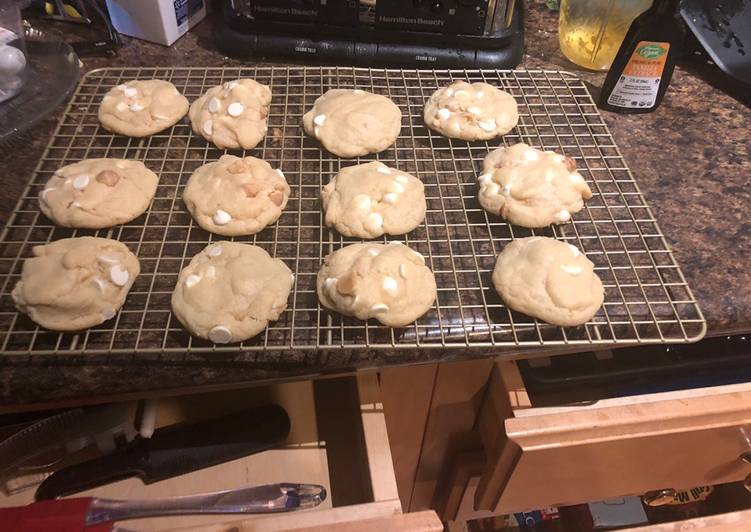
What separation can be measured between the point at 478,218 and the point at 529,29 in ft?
2.43

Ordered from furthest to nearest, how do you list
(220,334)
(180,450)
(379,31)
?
(379,31) → (180,450) → (220,334)

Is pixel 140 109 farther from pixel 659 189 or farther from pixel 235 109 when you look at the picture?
pixel 659 189

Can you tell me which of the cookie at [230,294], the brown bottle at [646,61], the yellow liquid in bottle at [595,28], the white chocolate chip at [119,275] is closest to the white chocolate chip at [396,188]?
the cookie at [230,294]

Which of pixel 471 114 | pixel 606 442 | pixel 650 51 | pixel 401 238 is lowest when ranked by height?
pixel 606 442

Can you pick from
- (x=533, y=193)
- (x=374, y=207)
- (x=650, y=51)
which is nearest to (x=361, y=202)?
(x=374, y=207)

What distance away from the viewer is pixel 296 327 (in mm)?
849

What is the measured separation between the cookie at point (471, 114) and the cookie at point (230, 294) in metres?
0.48

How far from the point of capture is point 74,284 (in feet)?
2.75

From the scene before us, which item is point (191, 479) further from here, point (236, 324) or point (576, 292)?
point (576, 292)

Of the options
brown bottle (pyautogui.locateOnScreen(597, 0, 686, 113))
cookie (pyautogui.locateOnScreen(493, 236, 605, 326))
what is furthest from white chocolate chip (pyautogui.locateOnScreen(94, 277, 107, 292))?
brown bottle (pyautogui.locateOnScreen(597, 0, 686, 113))

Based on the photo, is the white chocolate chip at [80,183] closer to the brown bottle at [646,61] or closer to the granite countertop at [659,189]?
the granite countertop at [659,189]

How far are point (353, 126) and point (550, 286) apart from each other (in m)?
0.50

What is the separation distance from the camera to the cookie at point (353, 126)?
3.59 ft

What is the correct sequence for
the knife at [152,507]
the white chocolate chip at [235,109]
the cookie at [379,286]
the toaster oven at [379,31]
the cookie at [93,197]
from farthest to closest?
the toaster oven at [379,31] < the white chocolate chip at [235,109] < the cookie at [93,197] < the cookie at [379,286] < the knife at [152,507]
